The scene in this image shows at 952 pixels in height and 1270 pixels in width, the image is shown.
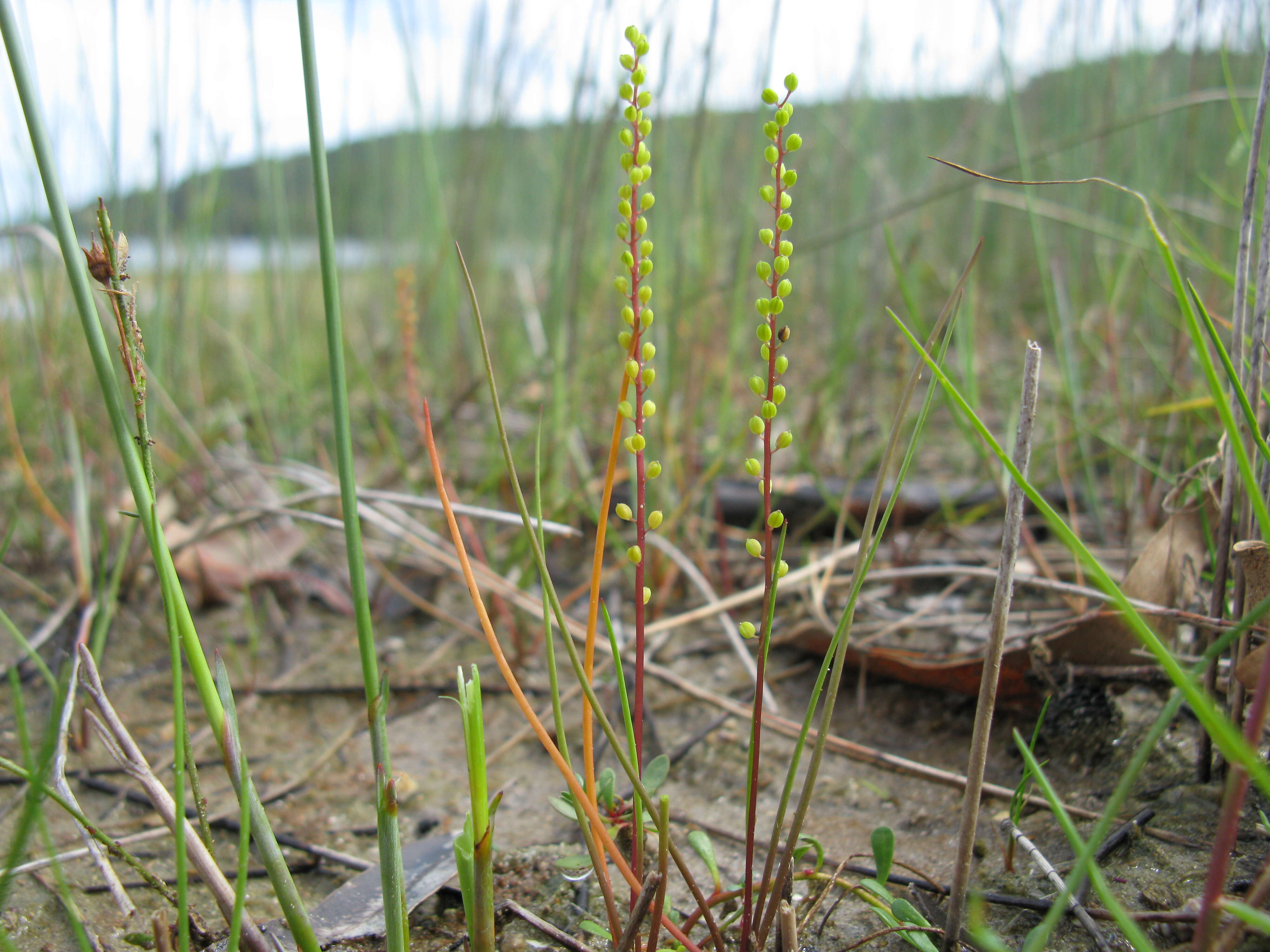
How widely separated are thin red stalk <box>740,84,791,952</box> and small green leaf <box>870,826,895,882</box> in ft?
0.34

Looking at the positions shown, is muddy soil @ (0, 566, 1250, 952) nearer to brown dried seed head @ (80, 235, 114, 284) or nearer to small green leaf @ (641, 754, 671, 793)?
small green leaf @ (641, 754, 671, 793)

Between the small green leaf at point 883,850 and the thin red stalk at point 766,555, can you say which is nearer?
the thin red stalk at point 766,555

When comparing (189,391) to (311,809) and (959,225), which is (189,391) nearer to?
(311,809)

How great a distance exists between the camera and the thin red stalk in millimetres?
375

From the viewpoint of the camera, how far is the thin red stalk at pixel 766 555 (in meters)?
0.38

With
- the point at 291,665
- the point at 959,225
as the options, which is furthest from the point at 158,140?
the point at 959,225

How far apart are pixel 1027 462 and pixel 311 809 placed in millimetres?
667

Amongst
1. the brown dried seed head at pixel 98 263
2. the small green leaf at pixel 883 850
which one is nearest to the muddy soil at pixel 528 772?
the small green leaf at pixel 883 850

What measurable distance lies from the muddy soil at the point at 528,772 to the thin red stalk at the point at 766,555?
12 centimetres

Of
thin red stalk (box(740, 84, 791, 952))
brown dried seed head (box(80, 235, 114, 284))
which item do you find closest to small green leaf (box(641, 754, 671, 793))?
thin red stalk (box(740, 84, 791, 952))

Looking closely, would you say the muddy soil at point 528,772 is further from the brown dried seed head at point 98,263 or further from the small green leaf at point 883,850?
the brown dried seed head at point 98,263

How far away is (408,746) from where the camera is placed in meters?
0.85

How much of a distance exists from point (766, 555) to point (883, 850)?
236mm

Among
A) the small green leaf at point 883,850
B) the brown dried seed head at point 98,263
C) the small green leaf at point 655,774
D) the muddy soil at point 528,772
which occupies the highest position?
the brown dried seed head at point 98,263
